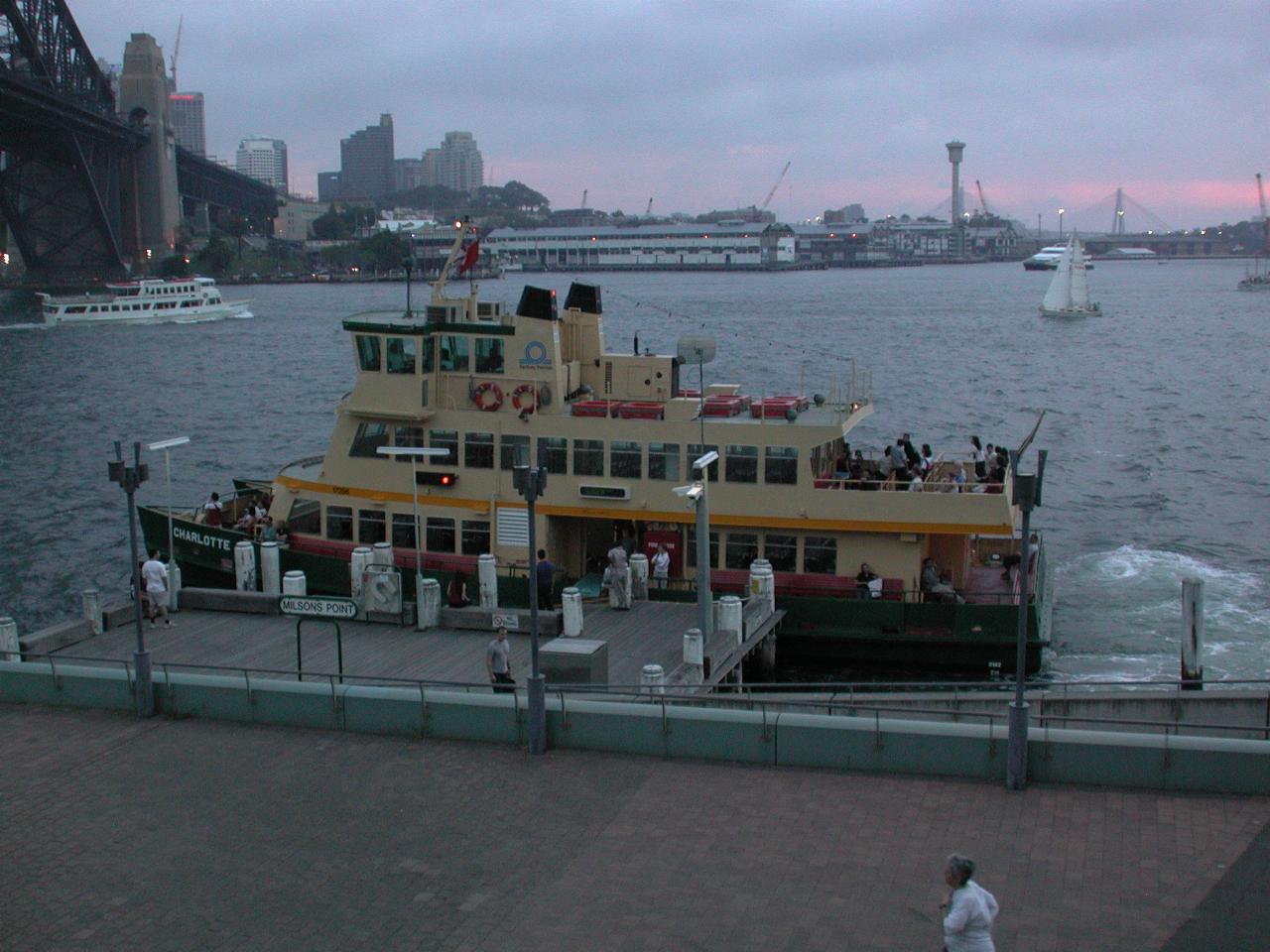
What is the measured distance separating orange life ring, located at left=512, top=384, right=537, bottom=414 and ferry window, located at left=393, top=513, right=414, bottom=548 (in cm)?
292

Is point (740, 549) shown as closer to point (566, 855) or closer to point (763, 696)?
point (763, 696)

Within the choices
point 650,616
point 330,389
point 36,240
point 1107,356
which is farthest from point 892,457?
point 36,240

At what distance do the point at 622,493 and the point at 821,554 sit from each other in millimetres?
3603

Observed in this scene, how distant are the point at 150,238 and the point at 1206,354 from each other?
5289 inches

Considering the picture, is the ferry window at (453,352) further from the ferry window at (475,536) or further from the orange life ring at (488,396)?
the ferry window at (475,536)

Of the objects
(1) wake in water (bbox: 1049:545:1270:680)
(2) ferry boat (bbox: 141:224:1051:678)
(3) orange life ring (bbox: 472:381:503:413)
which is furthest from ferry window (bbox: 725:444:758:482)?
(1) wake in water (bbox: 1049:545:1270:680)

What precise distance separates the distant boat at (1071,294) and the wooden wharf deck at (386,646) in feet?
407

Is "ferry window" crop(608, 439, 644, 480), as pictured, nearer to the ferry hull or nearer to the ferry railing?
the ferry hull

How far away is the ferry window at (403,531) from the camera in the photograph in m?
25.8

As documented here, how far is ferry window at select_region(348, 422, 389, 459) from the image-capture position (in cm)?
A: 2584

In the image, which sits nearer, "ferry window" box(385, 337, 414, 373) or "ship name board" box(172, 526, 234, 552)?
"ferry window" box(385, 337, 414, 373)

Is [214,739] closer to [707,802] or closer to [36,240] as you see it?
[707,802]

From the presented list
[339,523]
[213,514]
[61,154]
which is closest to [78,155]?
[61,154]

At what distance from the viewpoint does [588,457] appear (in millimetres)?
24703
